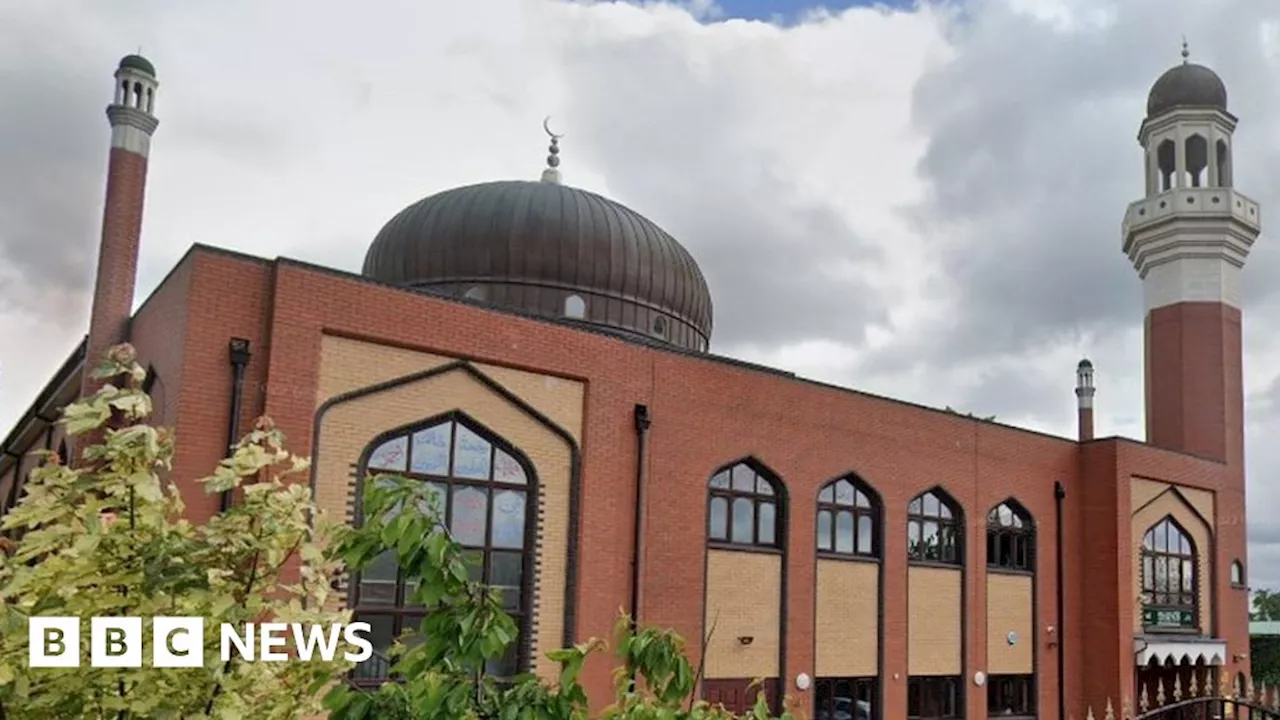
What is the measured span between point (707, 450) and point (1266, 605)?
7170cm

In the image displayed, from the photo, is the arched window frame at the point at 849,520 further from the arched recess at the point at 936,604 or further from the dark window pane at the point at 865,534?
the arched recess at the point at 936,604

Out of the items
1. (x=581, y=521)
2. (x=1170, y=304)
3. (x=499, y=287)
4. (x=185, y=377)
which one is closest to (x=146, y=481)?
(x=185, y=377)

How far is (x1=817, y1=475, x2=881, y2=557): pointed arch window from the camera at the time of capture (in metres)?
16.6

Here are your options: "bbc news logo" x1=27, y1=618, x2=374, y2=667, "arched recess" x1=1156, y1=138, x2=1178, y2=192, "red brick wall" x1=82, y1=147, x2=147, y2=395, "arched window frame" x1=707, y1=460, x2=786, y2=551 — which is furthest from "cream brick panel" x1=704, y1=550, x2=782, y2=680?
"arched recess" x1=1156, y1=138, x2=1178, y2=192

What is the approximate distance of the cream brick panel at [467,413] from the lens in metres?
11.7

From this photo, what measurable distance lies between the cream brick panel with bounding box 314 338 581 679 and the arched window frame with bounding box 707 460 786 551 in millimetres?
2508

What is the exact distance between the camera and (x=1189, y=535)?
75.0ft

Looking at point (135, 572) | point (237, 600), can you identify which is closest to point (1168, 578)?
point (237, 600)

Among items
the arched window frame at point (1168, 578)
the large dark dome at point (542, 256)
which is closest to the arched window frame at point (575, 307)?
the large dark dome at point (542, 256)

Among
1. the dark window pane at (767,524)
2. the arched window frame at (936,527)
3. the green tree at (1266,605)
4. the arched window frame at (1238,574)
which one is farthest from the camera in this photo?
the green tree at (1266,605)

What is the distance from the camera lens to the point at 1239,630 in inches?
941

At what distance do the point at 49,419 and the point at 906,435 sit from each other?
14.1 metres

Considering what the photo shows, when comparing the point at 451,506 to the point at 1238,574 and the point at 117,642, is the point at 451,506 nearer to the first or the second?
the point at 117,642

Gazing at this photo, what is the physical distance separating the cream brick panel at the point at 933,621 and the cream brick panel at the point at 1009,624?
3.18 feet
